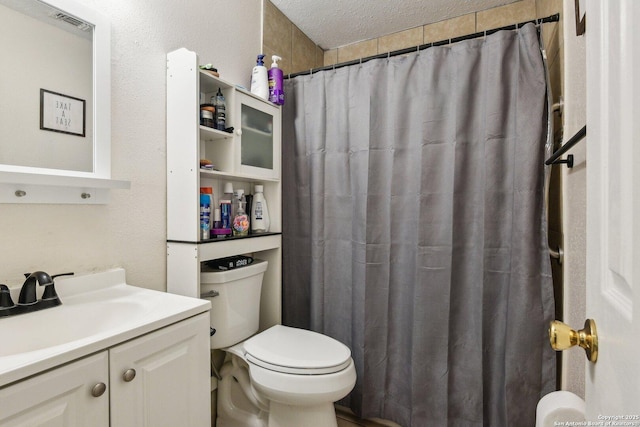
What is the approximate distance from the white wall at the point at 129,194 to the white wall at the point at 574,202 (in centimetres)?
150

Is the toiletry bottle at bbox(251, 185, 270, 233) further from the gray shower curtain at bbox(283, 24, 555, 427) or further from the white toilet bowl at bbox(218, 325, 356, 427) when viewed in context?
the white toilet bowl at bbox(218, 325, 356, 427)

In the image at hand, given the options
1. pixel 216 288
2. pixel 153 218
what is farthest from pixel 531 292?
pixel 153 218

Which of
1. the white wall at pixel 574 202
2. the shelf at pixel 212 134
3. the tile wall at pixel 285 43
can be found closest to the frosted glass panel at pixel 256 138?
the shelf at pixel 212 134

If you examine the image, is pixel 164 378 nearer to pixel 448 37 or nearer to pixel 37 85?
pixel 37 85

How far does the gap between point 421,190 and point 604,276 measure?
1089 mm

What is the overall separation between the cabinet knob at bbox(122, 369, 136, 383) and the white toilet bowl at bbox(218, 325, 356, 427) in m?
0.57

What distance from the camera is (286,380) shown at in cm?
118

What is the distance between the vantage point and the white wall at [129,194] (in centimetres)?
95

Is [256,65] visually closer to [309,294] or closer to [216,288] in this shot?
[216,288]

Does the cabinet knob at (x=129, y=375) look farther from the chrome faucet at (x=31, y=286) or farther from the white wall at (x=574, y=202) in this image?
the white wall at (x=574, y=202)

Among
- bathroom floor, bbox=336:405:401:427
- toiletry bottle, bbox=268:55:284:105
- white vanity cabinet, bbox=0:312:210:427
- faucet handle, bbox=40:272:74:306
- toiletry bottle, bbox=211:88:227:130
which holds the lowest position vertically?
bathroom floor, bbox=336:405:401:427

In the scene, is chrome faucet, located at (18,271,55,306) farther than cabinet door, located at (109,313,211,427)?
Yes

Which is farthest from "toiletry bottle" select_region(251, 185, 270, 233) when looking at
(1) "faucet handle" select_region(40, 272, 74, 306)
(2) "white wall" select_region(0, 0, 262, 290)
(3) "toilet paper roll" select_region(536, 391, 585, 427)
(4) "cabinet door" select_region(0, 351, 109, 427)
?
(3) "toilet paper roll" select_region(536, 391, 585, 427)

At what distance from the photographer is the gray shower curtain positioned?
1.30 m
